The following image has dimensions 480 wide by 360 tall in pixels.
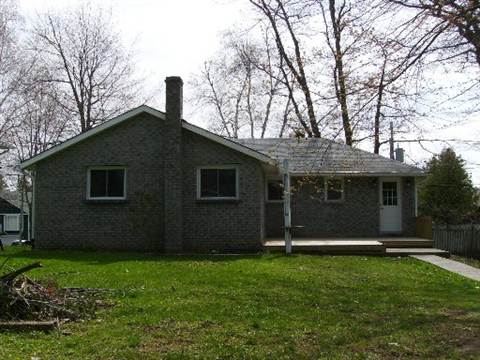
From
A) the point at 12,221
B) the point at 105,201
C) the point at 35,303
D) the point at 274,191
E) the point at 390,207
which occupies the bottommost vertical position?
the point at 35,303

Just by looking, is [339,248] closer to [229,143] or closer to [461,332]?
[229,143]

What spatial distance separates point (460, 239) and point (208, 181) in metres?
12.2

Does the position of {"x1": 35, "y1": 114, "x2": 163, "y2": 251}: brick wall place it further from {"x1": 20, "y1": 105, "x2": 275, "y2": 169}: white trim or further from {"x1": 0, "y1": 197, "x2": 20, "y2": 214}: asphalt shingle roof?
{"x1": 0, "y1": 197, "x2": 20, "y2": 214}: asphalt shingle roof

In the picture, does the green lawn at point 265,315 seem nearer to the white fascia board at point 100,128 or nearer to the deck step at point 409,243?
the deck step at point 409,243

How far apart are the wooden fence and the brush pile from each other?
18.3 m

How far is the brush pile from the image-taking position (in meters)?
Answer: 7.68

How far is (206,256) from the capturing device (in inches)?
675

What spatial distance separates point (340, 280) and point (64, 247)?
10576mm

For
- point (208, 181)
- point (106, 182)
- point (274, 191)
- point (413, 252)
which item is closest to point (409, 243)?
point (413, 252)

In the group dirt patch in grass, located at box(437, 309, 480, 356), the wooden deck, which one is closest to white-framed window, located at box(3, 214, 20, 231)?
the wooden deck

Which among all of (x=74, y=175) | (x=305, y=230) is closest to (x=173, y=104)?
(x=74, y=175)

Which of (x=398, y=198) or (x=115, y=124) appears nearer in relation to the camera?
(x=115, y=124)

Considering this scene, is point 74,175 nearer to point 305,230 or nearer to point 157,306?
point 305,230

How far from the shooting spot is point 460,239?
24.3 meters
